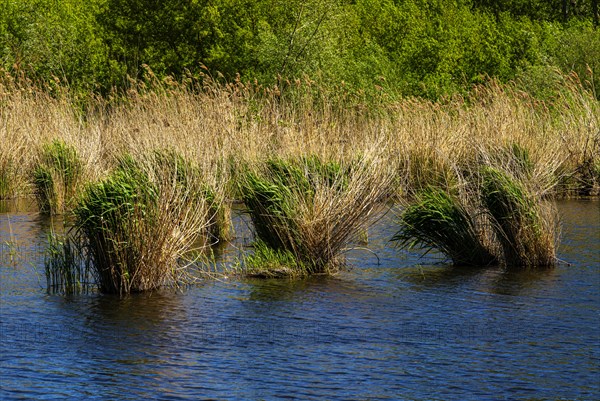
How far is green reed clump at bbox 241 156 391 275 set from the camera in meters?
14.3

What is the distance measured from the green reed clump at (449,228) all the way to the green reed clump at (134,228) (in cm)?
362

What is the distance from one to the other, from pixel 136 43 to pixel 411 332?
106 feet

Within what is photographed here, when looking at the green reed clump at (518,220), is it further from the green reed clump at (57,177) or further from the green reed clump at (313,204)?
the green reed clump at (57,177)

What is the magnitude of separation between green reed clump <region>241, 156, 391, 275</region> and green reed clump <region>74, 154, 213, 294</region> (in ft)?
4.49

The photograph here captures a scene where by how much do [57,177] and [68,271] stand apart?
28.7ft

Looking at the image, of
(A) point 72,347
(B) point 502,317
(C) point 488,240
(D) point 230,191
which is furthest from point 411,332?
(D) point 230,191

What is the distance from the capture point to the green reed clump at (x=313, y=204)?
14.3 meters

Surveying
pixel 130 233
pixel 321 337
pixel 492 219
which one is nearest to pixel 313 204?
pixel 492 219

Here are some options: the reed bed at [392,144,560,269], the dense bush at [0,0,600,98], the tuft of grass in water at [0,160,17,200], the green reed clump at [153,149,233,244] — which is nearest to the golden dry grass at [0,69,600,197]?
the tuft of grass in water at [0,160,17,200]

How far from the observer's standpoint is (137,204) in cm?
1291

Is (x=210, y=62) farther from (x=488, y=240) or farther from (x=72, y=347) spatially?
(x=72, y=347)

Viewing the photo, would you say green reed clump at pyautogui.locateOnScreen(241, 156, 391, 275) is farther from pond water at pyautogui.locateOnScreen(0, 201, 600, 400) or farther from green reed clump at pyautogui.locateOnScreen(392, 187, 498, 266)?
green reed clump at pyautogui.locateOnScreen(392, 187, 498, 266)

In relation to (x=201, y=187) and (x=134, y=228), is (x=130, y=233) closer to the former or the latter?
(x=134, y=228)

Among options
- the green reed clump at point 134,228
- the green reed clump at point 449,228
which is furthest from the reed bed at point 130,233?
the green reed clump at point 449,228
